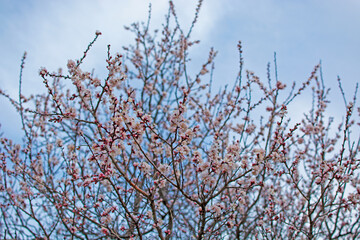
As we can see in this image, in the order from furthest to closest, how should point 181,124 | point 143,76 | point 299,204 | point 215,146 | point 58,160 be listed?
1. point 143,76
2. point 299,204
3. point 58,160
4. point 215,146
5. point 181,124

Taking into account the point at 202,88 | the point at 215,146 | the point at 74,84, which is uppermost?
the point at 202,88

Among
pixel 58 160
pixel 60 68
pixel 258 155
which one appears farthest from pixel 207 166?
pixel 60 68

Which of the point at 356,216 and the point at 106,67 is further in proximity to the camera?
the point at 356,216

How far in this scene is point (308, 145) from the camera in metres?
5.86

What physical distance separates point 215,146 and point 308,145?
4013mm

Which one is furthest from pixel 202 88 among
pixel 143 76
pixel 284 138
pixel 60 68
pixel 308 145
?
pixel 284 138

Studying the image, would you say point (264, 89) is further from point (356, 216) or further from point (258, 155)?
point (258, 155)

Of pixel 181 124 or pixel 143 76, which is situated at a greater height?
pixel 143 76

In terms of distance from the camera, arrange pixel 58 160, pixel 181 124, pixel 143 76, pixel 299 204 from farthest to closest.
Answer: pixel 143 76 → pixel 299 204 → pixel 58 160 → pixel 181 124

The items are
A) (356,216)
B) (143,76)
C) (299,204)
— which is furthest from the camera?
(143,76)

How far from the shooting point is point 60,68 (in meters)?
6.03

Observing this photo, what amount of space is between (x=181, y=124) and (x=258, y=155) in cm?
76

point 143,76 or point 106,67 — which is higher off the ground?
point 143,76

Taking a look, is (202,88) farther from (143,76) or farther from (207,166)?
(207,166)
